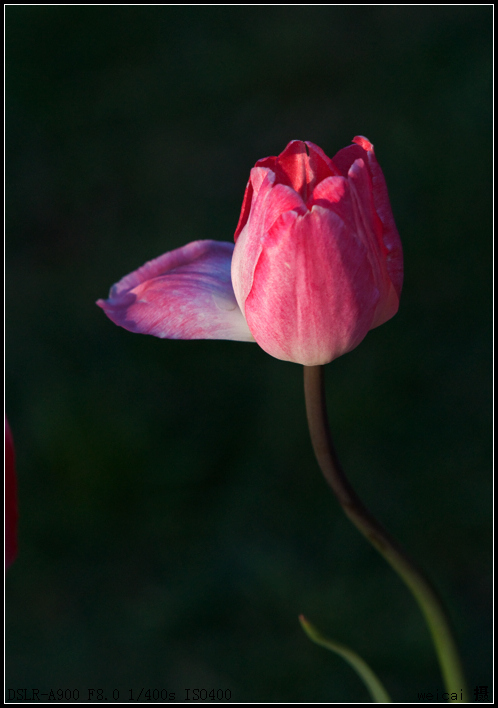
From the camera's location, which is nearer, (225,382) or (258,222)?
(258,222)

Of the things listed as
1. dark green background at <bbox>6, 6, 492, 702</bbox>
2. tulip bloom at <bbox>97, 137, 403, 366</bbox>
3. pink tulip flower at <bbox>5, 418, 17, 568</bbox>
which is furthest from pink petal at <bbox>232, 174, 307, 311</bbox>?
dark green background at <bbox>6, 6, 492, 702</bbox>

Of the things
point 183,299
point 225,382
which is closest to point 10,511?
point 183,299

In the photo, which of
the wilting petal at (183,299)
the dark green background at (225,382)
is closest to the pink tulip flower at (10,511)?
the wilting petal at (183,299)

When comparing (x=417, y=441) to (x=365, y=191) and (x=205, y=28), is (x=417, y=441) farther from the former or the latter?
(x=205, y=28)

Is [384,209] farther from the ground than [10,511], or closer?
farther from the ground

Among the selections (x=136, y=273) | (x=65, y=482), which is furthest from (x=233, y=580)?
(x=136, y=273)

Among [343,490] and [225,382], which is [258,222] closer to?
[343,490]
